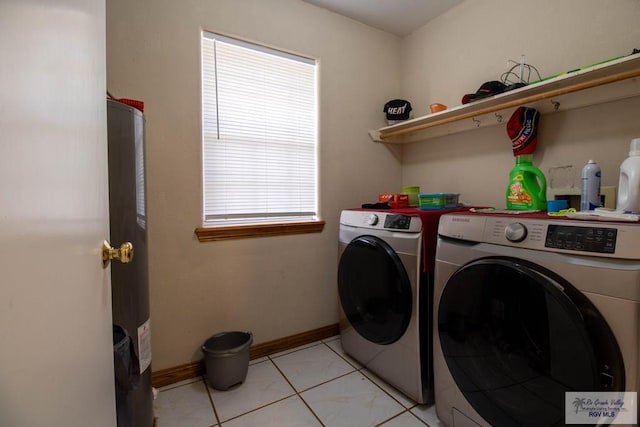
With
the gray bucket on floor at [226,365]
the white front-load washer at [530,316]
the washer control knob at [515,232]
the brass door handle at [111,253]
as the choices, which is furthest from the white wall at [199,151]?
the washer control knob at [515,232]

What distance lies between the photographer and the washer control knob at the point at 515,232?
96 cm

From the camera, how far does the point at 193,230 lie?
166cm

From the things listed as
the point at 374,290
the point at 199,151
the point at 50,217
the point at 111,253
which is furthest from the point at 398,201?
the point at 50,217

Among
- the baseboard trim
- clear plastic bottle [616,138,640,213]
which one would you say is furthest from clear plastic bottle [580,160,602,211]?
the baseboard trim

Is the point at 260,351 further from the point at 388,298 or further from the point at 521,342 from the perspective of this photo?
the point at 521,342

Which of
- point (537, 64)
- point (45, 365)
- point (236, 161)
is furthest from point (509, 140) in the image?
point (45, 365)

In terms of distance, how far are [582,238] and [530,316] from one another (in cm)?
29

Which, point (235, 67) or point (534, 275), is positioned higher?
point (235, 67)

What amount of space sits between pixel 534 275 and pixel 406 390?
920 millimetres

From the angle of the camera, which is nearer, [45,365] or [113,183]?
[45,365]

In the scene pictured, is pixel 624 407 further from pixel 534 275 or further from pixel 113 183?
pixel 113 183

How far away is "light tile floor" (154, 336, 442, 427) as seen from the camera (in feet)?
4.34

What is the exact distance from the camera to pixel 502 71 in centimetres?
178

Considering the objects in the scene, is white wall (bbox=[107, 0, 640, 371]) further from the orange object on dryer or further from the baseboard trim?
the orange object on dryer
